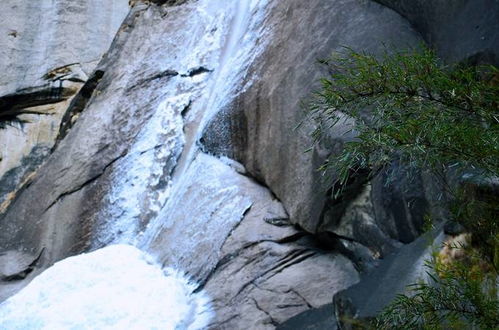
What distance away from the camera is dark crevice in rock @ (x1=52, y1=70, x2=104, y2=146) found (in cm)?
1123

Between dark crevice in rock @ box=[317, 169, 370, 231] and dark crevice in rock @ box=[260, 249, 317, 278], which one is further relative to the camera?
dark crevice in rock @ box=[260, 249, 317, 278]

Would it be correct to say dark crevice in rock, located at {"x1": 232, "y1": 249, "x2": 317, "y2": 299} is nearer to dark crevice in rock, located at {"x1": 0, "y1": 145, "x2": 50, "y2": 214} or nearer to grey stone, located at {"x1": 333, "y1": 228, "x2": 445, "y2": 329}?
grey stone, located at {"x1": 333, "y1": 228, "x2": 445, "y2": 329}

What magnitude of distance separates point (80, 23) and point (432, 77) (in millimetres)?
12057

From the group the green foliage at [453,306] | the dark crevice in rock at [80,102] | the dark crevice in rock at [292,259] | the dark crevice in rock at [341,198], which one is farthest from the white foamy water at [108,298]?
the dark crevice in rock at [80,102]

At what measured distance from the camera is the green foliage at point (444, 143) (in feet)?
11.6

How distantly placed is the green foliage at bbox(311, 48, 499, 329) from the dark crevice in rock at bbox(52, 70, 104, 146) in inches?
307

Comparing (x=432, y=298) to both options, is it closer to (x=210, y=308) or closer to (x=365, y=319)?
(x=365, y=319)

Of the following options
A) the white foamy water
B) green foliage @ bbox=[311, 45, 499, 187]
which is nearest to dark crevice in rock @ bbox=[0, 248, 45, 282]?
the white foamy water

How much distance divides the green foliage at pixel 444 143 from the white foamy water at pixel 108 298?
3073 millimetres

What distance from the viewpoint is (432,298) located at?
142 inches

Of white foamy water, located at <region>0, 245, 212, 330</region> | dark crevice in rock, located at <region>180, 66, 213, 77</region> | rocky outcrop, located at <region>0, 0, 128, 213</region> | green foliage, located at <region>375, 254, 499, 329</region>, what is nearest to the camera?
green foliage, located at <region>375, 254, 499, 329</region>

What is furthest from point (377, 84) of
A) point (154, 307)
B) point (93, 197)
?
A: point (93, 197)

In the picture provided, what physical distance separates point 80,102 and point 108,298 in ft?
15.6

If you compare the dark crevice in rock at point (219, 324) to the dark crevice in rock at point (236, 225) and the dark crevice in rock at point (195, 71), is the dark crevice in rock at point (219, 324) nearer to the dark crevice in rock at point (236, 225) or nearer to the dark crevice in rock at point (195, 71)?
the dark crevice in rock at point (236, 225)
